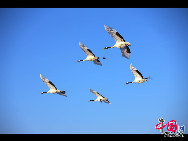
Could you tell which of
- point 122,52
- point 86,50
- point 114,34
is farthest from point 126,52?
point 86,50

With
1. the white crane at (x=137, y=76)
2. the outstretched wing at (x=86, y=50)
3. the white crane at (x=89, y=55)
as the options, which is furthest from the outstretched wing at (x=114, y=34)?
the white crane at (x=89, y=55)

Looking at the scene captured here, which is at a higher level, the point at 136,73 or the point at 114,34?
the point at 114,34

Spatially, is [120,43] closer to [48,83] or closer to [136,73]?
[136,73]

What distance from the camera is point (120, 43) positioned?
45.2m

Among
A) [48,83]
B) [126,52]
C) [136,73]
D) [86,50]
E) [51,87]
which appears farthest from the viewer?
[51,87]

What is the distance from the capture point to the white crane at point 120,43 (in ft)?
140

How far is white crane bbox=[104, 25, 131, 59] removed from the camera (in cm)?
4253

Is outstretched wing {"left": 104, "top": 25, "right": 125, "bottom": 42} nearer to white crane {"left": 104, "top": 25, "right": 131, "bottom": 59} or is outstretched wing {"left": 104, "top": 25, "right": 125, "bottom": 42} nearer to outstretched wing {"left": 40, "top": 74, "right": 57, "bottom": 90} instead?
white crane {"left": 104, "top": 25, "right": 131, "bottom": 59}

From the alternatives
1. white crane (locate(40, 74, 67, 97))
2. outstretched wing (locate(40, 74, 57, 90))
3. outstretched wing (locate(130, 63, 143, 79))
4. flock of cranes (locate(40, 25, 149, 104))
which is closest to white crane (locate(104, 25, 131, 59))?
flock of cranes (locate(40, 25, 149, 104))

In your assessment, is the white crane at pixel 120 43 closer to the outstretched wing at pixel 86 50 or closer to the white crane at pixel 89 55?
the outstretched wing at pixel 86 50
